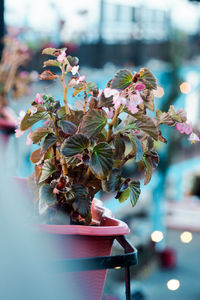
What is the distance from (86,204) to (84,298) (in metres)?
0.12

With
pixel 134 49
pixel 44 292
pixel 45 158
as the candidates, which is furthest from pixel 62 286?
pixel 134 49

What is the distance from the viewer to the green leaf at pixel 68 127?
1.74 ft

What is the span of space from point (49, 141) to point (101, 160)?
83mm

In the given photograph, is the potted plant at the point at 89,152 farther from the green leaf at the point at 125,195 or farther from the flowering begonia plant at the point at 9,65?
the flowering begonia plant at the point at 9,65

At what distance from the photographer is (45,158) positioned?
598 millimetres

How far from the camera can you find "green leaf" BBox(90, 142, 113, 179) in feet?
1.65

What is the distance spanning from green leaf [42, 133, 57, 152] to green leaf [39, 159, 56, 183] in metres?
0.02

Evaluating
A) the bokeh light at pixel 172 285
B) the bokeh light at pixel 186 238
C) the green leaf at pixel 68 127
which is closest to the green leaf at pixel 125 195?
the green leaf at pixel 68 127

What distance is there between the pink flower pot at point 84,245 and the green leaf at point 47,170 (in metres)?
0.08

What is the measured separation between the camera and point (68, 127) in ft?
1.75

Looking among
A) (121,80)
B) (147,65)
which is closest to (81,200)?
(121,80)

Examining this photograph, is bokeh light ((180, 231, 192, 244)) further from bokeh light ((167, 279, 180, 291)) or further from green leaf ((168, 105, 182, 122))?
green leaf ((168, 105, 182, 122))

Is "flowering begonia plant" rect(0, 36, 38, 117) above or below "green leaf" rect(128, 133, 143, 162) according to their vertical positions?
above

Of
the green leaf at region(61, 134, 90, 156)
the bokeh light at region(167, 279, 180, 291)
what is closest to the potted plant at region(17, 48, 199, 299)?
the green leaf at region(61, 134, 90, 156)
